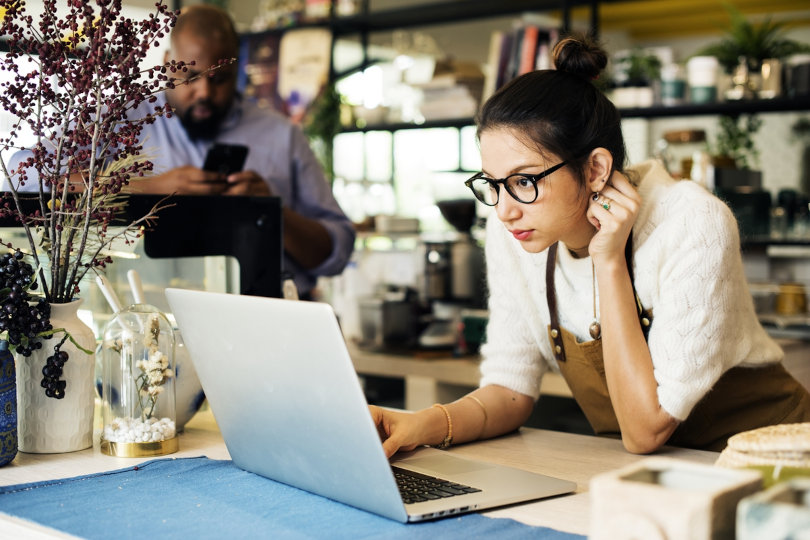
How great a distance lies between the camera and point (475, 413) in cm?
150

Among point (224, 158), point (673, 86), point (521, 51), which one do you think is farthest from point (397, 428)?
point (521, 51)

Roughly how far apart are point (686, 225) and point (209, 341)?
28.9 inches

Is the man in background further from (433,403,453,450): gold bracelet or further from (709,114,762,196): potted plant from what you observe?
(709,114,762,196): potted plant

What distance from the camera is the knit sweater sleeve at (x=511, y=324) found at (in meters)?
1.64

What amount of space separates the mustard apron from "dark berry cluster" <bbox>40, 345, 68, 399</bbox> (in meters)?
0.80

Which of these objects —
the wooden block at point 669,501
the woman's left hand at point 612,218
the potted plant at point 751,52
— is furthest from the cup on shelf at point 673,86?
the wooden block at point 669,501

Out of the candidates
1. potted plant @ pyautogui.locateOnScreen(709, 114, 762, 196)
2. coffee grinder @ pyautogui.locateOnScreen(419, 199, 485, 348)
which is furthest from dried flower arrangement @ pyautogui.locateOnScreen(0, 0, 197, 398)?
potted plant @ pyautogui.locateOnScreen(709, 114, 762, 196)

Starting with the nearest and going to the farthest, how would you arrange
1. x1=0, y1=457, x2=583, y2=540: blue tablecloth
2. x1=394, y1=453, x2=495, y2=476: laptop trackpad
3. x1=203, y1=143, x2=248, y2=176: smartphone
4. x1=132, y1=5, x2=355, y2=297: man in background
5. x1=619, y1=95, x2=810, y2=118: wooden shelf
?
x1=0, y1=457, x2=583, y2=540: blue tablecloth < x1=394, y1=453, x2=495, y2=476: laptop trackpad < x1=203, y1=143, x2=248, y2=176: smartphone < x1=132, y1=5, x2=355, y2=297: man in background < x1=619, y1=95, x2=810, y2=118: wooden shelf

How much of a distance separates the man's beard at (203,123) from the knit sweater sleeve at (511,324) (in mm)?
1154

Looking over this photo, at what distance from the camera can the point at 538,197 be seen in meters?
1.43

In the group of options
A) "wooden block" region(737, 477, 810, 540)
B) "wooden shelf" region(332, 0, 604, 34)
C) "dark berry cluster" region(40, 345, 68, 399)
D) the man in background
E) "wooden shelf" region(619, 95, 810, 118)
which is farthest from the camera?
"wooden shelf" region(332, 0, 604, 34)

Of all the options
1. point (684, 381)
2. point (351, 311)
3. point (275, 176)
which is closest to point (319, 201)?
point (275, 176)

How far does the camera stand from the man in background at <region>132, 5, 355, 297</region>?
2.45 metres

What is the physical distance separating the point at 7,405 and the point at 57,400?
10cm
